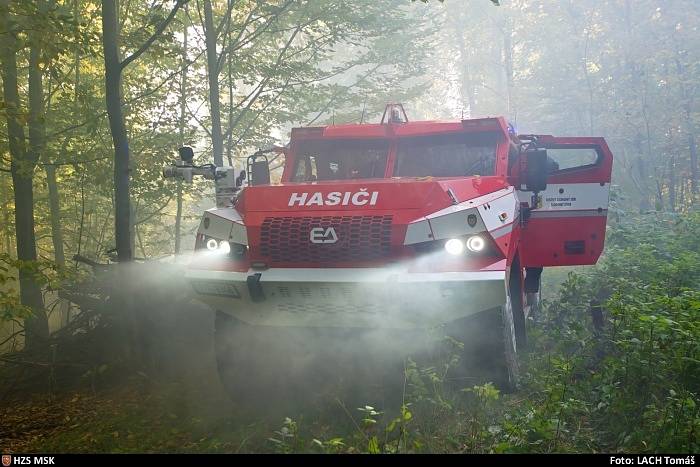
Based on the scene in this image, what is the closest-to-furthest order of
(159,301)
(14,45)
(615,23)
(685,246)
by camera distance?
(14,45), (159,301), (685,246), (615,23)

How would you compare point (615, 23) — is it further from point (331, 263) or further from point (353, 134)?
point (331, 263)

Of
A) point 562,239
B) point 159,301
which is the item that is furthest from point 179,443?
point 562,239

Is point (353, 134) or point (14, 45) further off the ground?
point (14, 45)

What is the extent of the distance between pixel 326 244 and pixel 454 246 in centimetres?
94

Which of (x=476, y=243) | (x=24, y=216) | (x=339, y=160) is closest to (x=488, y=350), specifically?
(x=476, y=243)

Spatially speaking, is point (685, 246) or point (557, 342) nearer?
point (557, 342)

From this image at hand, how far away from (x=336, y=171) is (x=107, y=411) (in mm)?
3305

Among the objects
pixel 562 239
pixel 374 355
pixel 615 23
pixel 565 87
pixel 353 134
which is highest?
pixel 615 23

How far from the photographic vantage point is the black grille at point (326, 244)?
159 inches

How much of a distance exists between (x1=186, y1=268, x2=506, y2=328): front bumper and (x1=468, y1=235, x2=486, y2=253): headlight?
0.22 meters

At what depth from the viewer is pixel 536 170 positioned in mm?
5449

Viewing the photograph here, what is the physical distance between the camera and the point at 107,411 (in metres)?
4.97

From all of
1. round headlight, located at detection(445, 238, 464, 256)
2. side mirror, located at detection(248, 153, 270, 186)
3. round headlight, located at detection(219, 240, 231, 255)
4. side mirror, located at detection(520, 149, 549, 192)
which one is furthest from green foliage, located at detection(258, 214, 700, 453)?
side mirror, located at detection(248, 153, 270, 186)

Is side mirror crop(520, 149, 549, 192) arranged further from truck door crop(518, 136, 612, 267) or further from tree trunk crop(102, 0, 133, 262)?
tree trunk crop(102, 0, 133, 262)
